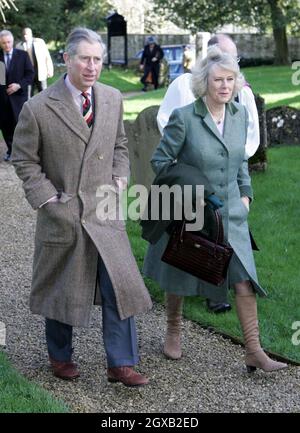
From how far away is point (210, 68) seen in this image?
525 cm

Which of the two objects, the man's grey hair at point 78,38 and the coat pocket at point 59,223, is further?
the coat pocket at point 59,223

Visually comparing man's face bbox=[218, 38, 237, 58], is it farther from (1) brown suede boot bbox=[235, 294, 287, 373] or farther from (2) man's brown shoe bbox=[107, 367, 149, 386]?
(2) man's brown shoe bbox=[107, 367, 149, 386]

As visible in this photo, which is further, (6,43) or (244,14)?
(244,14)

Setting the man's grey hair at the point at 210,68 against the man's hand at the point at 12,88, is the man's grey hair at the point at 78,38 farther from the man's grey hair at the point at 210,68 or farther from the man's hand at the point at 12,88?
the man's hand at the point at 12,88

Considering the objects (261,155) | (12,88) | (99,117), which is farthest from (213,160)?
(12,88)

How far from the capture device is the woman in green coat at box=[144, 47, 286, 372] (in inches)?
208

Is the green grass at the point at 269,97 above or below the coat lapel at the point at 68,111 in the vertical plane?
below

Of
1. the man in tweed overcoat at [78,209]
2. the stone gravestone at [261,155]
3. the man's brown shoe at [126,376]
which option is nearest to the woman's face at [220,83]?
the man in tweed overcoat at [78,209]

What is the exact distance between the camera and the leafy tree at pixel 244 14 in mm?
42094

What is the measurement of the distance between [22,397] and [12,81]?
9506 millimetres

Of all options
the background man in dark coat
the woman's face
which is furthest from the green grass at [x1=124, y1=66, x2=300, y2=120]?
the woman's face

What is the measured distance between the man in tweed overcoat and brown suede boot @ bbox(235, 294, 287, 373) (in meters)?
0.62

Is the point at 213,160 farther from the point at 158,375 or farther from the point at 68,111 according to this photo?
the point at 158,375

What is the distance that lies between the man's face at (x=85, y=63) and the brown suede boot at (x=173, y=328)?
1501 millimetres
